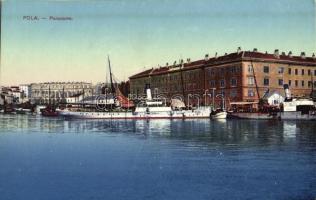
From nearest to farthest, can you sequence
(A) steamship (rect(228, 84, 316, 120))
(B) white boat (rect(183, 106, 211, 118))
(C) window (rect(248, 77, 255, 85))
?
(A) steamship (rect(228, 84, 316, 120))
(C) window (rect(248, 77, 255, 85))
(B) white boat (rect(183, 106, 211, 118))

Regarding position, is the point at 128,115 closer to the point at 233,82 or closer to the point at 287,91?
the point at 233,82

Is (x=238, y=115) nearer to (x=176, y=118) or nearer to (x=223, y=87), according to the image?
(x=223, y=87)

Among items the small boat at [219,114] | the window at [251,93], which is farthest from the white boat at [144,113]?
the window at [251,93]

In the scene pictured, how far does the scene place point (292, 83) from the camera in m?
16.5

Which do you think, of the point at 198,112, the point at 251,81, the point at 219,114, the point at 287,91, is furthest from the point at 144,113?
the point at 287,91

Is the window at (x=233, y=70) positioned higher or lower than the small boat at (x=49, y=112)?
higher

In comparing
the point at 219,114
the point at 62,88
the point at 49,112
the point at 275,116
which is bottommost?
the point at 275,116

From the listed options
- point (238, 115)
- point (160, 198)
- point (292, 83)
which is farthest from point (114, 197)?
point (238, 115)

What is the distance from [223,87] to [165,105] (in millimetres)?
3645

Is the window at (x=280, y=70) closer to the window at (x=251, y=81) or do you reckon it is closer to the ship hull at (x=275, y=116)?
the window at (x=251, y=81)

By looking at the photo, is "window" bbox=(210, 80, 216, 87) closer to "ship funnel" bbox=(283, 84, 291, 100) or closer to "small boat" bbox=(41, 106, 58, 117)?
"ship funnel" bbox=(283, 84, 291, 100)

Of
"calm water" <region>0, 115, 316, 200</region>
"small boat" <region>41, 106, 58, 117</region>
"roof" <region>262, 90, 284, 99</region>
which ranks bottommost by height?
"calm water" <region>0, 115, 316, 200</region>

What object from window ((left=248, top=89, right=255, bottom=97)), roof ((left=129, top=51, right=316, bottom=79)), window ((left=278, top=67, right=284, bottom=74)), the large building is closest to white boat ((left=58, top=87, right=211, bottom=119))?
the large building

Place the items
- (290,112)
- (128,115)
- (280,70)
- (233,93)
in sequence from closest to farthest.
Answer: 1. (233,93)
2. (280,70)
3. (290,112)
4. (128,115)
